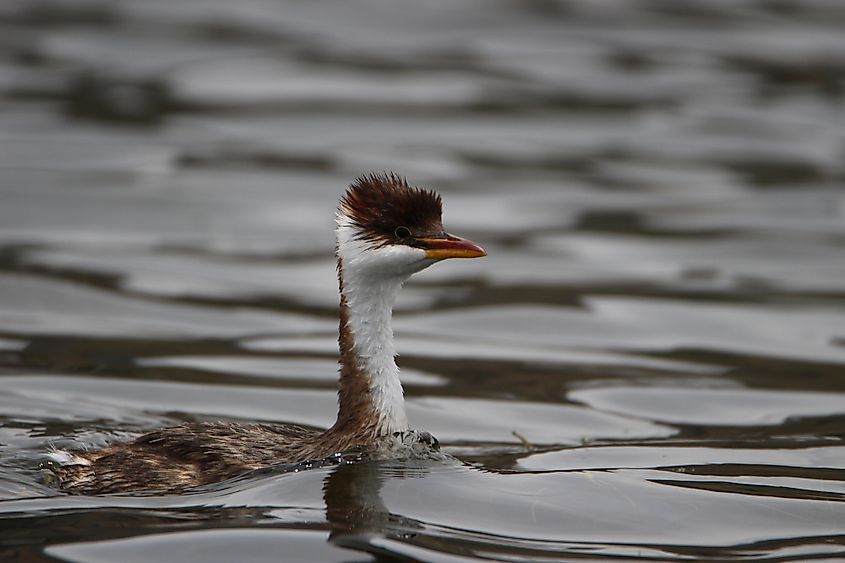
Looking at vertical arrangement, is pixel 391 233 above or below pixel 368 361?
above

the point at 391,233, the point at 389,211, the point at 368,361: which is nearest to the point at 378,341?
the point at 368,361

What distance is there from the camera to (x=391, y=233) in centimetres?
852

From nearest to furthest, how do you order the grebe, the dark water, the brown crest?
the dark water → the grebe → the brown crest

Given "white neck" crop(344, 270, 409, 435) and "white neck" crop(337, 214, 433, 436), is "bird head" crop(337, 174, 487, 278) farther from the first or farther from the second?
"white neck" crop(344, 270, 409, 435)

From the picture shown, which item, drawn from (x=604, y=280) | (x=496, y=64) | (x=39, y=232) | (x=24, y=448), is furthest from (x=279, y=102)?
(x=24, y=448)

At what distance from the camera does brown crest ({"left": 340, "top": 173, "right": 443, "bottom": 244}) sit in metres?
8.50

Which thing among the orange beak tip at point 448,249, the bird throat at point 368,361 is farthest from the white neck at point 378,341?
the orange beak tip at point 448,249

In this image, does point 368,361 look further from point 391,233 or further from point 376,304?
point 391,233

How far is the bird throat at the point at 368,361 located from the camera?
854 centimetres

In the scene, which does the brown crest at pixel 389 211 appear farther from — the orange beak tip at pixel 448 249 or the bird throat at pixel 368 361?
the bird throat at pixel 368 361

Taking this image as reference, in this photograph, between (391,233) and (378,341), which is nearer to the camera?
(391,233)

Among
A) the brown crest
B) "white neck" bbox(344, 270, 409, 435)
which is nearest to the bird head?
the brown crest

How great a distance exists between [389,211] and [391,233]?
0.40 ft

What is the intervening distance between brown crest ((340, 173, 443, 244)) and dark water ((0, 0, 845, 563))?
1.31m
